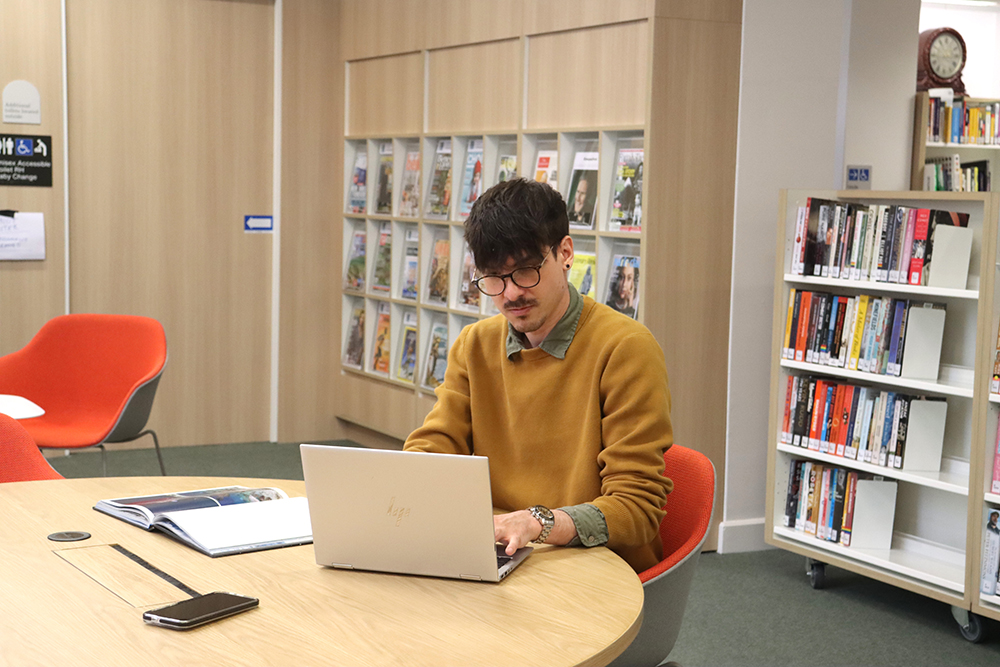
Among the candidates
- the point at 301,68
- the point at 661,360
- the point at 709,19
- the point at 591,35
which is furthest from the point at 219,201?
the point at 661,360

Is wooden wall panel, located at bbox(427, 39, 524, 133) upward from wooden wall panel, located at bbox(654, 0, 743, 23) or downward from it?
downward

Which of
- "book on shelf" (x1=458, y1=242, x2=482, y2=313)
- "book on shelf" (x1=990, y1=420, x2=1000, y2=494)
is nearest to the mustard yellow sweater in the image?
"book on shelf" (x1=990, y1=420, x2=1000, y2=494)

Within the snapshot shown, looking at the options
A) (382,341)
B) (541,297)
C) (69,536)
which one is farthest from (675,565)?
(382,341)

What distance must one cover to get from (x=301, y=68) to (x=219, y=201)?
93 centimetres

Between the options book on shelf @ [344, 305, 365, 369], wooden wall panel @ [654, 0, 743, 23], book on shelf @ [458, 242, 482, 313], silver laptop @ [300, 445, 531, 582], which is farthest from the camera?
book on shelf @ [344, 305, 365, 369]

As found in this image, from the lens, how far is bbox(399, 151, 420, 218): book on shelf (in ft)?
19.2

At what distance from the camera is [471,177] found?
5.48 m

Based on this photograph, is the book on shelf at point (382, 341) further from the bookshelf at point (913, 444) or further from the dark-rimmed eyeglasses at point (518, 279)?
the dark-rimmed eyeglasses at point (518, 279)

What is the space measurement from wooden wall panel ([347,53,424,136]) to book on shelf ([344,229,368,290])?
24.5 inches

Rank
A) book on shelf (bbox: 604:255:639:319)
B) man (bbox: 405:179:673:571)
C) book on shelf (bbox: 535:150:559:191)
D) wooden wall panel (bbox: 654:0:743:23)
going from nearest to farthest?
man (bbox: 405:179:673:571)
wooden wall panel (bbox: 654:0:743:23)
book on shelf (bbox: 604:255:639:319)
book on shelf (bbox: 535:150:559:191)

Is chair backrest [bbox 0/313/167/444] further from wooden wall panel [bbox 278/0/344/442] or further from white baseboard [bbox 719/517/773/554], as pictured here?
white baseboard [bbox 719/517/773/554]

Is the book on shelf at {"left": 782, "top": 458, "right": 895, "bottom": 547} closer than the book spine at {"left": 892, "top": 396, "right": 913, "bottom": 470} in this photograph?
No

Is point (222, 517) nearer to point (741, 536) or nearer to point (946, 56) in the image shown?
point (741, 536)

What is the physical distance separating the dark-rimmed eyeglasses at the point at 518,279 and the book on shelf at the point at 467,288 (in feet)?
10.9
